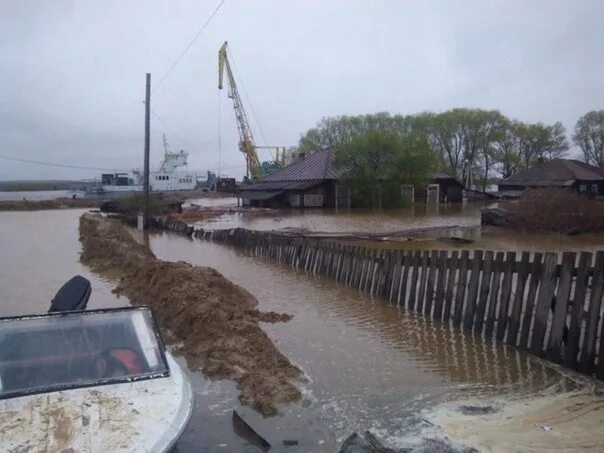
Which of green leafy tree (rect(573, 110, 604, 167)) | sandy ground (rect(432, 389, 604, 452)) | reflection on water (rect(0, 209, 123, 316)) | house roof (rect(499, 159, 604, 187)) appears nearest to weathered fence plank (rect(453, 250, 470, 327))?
sandy ground (rect(432, 389, 604, 452))

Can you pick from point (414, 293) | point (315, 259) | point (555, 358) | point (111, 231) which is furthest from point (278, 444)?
point (111, 231)

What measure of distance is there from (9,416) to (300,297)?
928 cm

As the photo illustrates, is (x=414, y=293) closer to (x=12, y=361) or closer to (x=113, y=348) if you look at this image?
(x=113, y=348)

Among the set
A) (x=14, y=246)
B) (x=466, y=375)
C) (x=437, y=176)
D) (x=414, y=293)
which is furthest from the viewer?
(x=437, y=176)

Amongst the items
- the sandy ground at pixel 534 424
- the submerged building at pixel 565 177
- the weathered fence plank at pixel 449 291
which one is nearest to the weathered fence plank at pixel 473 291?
the weathered fence plank at pixel 449 291

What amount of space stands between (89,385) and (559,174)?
210 feet

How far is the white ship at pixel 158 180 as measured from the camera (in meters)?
96.7

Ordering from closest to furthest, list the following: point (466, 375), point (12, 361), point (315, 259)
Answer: point (12, 361), point (466, 375), point (315, 259)

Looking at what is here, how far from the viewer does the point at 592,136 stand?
84875 mm

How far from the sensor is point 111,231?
89.2 ft

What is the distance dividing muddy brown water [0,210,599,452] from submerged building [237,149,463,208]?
3926cm

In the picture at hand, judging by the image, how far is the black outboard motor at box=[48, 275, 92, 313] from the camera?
6779 millimetres

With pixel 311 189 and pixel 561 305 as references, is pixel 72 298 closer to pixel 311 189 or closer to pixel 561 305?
pixel 561 305

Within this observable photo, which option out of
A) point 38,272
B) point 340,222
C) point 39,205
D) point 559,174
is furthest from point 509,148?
point 38,272
